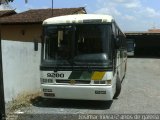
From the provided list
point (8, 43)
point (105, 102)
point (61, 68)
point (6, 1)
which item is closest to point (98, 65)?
point (61, 68)

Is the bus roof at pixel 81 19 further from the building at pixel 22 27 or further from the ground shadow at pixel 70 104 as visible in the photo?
the building at pixel 22 27

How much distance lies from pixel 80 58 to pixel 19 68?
2.50 m

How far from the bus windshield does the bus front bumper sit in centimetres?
74

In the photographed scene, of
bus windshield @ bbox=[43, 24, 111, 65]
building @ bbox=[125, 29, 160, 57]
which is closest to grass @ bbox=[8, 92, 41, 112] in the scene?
bus windshield @ bbox=[43, 24, 111, 65]

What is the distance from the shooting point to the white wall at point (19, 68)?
40.0 feet

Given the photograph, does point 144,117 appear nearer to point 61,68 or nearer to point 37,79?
point 61,68

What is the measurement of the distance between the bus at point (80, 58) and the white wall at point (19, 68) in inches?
42.2

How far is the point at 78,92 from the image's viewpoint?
38.9ft

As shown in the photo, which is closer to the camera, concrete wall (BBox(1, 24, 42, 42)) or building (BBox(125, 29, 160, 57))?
concrete wall (BBox(1, 24, 42, 42))

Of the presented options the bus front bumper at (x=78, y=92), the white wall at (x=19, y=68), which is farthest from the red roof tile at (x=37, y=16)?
the bus front bumper at (x=78, y=92)

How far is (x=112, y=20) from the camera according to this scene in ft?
40.0

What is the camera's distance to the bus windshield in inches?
467

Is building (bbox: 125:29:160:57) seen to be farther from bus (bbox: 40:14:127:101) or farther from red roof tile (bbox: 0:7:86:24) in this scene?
bus (bbox: 40:14:127:101)

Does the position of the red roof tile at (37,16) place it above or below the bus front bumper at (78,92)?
below
